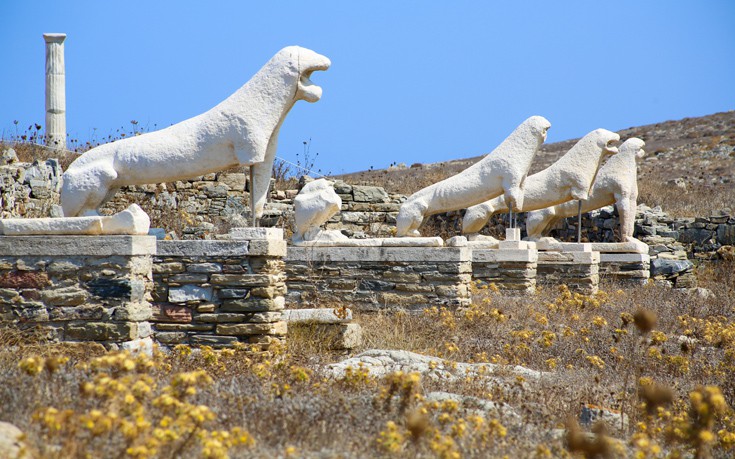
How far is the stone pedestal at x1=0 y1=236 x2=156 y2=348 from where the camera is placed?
6.11m

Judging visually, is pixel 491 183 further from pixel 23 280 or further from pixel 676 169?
pixel 676 169

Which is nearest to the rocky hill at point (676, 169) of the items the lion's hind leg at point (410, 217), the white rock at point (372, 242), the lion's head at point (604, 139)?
the lion's head at point (604, 139)

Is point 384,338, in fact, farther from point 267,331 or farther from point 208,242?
point 208,242

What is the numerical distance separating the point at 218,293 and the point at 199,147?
4.13 ft

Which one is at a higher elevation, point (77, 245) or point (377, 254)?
point (77, 245)

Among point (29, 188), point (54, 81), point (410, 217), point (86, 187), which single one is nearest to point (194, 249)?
point (86, 187)

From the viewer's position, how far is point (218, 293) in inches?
280

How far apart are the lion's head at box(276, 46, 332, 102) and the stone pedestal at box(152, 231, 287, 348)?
1295 mm

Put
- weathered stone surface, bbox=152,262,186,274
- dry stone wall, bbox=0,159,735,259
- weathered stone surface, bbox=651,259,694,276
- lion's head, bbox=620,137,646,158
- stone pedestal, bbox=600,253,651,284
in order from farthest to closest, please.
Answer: weathered stone surface, bbox=651,259,694,276
lion's head, bbox=620,137,646,158
stone pedestal, bbox=600,253,651,284
dry stone wall, bbox=0,159,735,259
weathered stone surface, bbox=152,262,186,274

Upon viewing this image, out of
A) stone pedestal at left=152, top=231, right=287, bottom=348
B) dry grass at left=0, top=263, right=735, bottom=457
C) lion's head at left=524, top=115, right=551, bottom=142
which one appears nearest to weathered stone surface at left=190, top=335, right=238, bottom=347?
stone pedestal at left=152, top=231, right=287, bottom=348

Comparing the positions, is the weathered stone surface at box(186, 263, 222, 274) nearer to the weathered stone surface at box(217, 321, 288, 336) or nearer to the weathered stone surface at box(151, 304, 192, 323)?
the weathered stone surface at box(151, 304, 192, 323)

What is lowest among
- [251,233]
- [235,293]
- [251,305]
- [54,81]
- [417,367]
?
[417,367]

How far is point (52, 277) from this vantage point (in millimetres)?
6258

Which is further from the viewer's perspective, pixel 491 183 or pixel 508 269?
pixel 508 269
